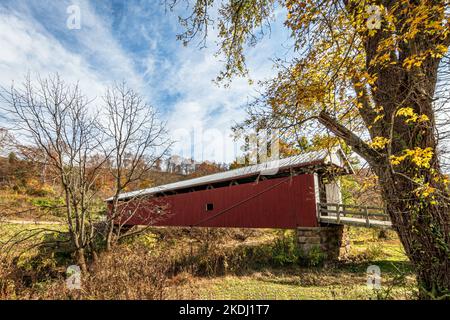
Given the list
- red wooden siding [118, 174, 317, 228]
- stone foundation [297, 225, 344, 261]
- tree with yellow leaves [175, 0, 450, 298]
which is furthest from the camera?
red wooden siding [118, 174, 317, 228]

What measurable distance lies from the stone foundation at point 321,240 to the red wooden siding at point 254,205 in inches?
12.2

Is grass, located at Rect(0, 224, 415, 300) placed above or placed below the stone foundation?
below

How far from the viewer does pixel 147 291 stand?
335 cm

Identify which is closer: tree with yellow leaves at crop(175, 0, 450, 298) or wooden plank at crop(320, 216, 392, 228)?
tree with yellow leaves at crop(175, 0, 450, 298)

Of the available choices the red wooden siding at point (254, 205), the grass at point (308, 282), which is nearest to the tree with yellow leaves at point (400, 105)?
the grass at point (308, 282)

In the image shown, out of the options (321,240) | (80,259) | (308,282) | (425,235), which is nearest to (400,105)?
(425,235)

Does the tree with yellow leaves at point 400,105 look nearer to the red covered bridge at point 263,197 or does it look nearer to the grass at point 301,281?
the grass at point 301,281

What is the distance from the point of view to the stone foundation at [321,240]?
354 inches

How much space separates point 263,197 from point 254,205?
1.98 ft

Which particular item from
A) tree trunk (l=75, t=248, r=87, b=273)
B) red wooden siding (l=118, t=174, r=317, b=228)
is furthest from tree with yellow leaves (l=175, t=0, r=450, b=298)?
tree trunk (l=75, t=248, r=87, b=273)

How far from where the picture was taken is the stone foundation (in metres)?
9.00

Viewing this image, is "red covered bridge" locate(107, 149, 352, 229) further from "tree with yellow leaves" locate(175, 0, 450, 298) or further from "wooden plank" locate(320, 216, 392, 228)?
"tree with yellow leaves" locate(175, 0, 450, 298)
